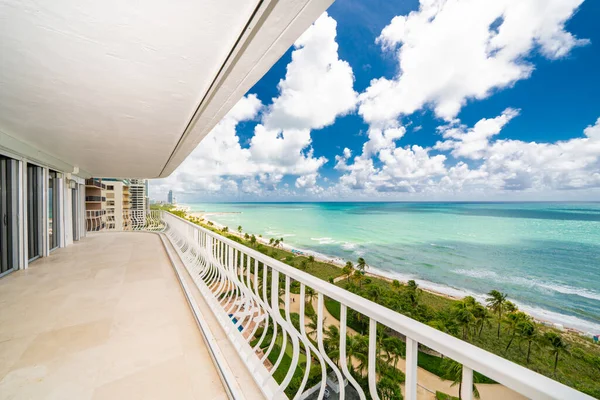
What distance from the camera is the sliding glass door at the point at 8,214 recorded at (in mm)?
3871

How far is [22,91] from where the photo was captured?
7.21ft

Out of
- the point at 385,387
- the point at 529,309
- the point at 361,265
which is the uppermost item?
the point at 385,387

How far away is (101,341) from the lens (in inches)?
A: 80.0

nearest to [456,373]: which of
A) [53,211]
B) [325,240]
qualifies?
[53,211]

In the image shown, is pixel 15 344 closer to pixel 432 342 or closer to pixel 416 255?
pixel 432 342

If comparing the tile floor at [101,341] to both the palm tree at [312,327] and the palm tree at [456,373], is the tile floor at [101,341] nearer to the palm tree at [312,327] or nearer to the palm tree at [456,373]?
the palm tree at [312,327]

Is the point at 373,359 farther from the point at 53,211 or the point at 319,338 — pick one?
the point at 53,211

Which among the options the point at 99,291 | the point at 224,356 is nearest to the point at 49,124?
the point at 99,291

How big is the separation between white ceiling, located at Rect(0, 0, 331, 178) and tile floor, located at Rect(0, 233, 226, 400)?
2252 millimetres

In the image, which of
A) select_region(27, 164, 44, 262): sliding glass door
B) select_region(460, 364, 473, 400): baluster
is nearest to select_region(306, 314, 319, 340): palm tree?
select_region(460, 364, 473, 400): baluster

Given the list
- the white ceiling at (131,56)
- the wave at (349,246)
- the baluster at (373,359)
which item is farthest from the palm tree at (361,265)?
the baluster at (373,359)

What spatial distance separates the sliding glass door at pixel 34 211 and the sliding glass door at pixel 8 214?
823mm

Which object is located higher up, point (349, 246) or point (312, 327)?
point (312, 327)

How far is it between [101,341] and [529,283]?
3718 cm
